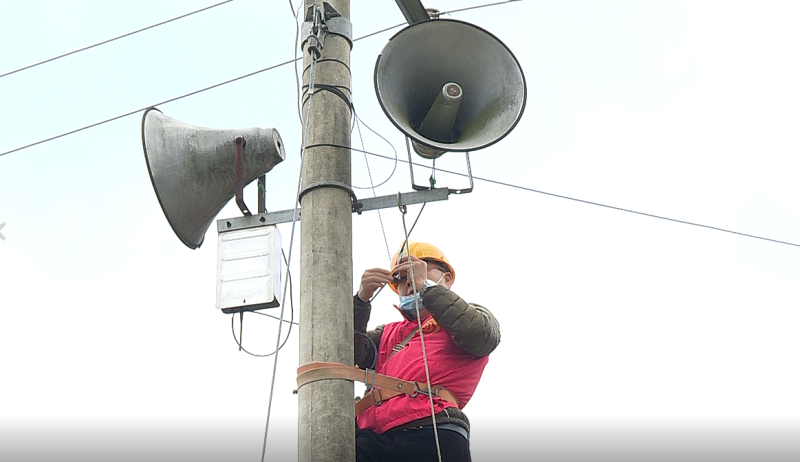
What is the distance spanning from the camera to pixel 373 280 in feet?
14.6

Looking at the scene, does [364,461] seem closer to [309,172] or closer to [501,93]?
[309,172]

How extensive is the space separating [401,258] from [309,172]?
0.70m

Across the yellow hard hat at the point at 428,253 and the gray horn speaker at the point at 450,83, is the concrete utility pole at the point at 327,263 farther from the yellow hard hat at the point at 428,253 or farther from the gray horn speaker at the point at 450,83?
the yellow hard hat at the point at 428,253

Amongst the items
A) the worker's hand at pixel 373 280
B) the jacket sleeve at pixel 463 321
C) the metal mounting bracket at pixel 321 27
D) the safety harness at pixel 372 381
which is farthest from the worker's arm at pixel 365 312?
the metal mounting bracket at pixel 321 27

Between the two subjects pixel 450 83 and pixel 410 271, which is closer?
pixel 410 271

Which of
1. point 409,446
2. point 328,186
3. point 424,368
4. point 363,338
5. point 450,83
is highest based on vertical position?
point 450,83

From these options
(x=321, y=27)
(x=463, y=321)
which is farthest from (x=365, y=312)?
(x=321, y=27)

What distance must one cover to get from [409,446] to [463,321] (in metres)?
0.62

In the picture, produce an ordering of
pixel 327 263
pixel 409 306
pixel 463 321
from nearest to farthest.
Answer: pixel 327 263, pixel 463 321, pixel 409 306

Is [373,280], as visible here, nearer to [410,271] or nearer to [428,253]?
[410,271]

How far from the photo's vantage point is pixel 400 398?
436 cm

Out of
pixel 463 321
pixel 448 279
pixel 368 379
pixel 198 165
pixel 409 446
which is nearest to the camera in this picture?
pixel 368 379

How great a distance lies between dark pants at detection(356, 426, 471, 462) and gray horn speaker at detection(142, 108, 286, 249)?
4.46 feet

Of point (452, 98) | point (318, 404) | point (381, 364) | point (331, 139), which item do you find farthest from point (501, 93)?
point (318, 404)
